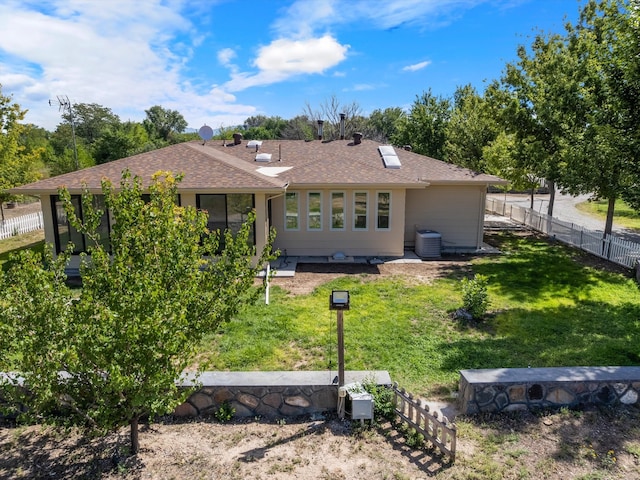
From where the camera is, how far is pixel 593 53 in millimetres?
14312

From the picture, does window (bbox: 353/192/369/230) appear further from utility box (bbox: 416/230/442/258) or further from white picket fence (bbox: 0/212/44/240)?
white picket fence (bbox: 0/212/44/240)

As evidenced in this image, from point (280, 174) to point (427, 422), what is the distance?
10.9 metres

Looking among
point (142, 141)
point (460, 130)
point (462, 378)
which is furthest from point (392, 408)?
point (142, 141)

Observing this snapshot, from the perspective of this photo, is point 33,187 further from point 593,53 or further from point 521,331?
point 593,53

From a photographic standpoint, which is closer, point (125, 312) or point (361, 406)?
point (125, 312)

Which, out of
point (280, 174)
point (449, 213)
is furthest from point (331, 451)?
point (449, 213)

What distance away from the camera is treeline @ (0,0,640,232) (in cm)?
902

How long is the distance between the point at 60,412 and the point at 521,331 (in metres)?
7.89

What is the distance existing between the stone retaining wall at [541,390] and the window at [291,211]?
9.42m

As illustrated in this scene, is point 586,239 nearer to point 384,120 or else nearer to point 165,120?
point 384,120

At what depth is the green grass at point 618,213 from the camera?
2421 cm

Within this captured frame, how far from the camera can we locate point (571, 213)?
27656 mm

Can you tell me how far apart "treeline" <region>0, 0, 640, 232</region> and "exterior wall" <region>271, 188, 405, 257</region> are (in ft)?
19.3

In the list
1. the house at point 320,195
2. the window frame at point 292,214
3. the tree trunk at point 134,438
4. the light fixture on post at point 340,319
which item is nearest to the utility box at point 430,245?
the house at point 320,195
